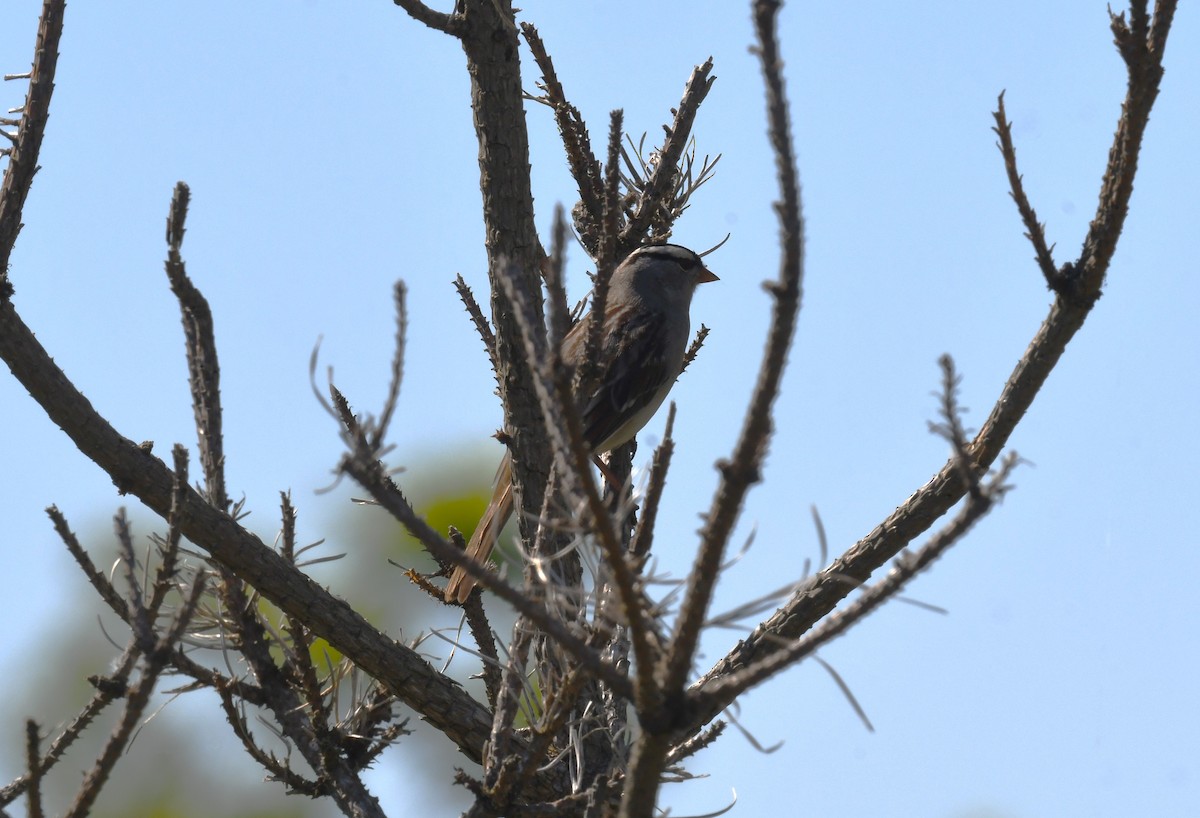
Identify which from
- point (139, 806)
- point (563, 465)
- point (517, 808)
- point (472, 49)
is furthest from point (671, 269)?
point (139, 806)

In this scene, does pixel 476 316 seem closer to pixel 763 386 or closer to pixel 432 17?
pixel 432 17

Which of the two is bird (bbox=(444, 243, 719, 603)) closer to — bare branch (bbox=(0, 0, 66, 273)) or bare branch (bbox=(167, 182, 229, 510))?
bare branch (bbox=(167, 182, 229, 510))

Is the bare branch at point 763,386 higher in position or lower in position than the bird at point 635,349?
lower

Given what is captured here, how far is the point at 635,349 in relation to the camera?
689cm

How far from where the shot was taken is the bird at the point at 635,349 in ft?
18.6

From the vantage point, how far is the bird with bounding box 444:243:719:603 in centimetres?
568

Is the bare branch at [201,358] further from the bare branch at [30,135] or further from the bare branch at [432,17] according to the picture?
the bare branch at [432,17]

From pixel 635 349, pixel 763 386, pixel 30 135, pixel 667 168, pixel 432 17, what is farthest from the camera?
pixel 635 349

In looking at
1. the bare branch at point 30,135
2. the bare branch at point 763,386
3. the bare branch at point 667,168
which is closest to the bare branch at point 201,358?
the bare branch at point 30,135

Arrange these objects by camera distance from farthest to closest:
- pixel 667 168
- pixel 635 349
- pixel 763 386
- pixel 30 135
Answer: pixel 635 349 < pixel 667 168 < pixel 30 135 < pixel 763 386

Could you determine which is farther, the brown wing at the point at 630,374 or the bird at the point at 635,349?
the brown wing at the point at 630,374

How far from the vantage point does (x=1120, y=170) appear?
3395 mm

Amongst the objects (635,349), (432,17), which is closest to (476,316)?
(432,17)

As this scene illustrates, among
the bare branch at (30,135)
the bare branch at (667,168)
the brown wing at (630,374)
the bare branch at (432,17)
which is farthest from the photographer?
the brown wing at (630,374)
